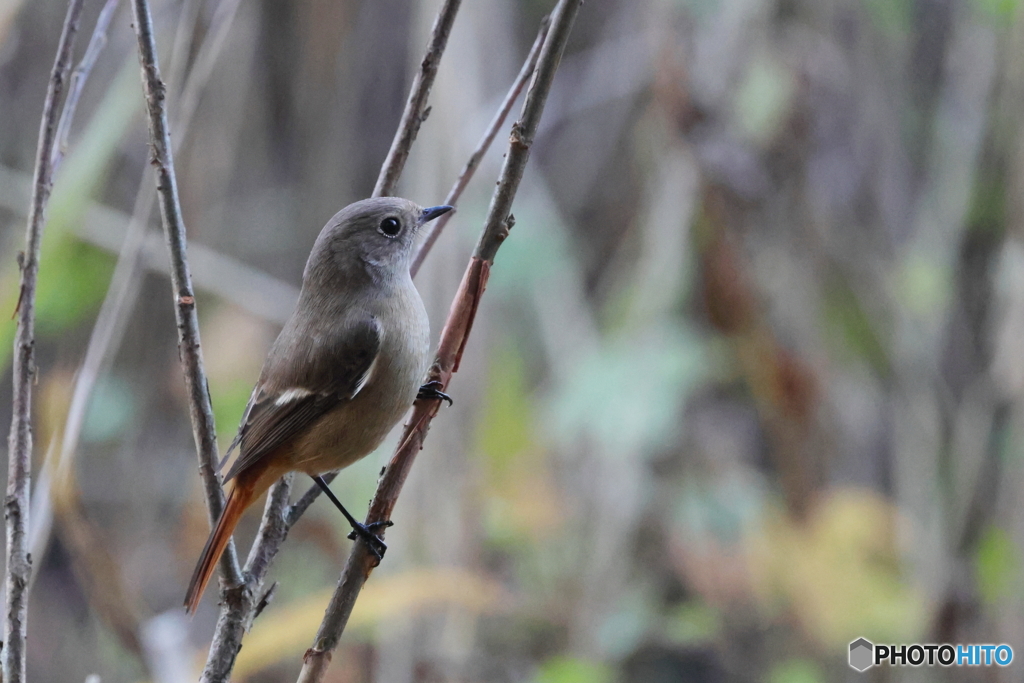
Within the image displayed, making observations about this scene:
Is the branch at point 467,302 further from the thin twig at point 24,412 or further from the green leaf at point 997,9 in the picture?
the green leaf at point 997,9

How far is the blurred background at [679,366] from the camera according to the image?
130 inches

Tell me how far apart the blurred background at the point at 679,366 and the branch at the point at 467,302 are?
155 centimetres

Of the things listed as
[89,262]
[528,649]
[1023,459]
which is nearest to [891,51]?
[1023,459]

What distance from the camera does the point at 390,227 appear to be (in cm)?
220

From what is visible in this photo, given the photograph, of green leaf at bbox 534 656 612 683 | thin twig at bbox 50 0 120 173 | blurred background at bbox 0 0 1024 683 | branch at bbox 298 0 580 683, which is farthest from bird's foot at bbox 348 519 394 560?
green leaf at bbox 534 656 612 683

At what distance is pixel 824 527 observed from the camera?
357cm

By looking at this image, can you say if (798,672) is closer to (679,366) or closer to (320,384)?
(679,366)

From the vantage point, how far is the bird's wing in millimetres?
2047

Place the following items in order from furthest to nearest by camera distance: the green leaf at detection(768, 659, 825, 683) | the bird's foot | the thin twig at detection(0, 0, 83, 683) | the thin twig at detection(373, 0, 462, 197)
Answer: the green leaf at detection(768, 659, 825, 683) < the thin twig at detection(373, 0, 462, 197) < the bird's foot < the thin twig at detection(0, 0, 83, 683)

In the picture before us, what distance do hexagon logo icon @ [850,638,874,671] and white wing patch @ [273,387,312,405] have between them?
7.82 ft

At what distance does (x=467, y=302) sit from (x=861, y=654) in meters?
2.73

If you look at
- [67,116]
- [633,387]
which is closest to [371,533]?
[67,116]

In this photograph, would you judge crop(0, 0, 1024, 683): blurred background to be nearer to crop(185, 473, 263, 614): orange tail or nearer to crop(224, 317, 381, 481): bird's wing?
crop(224, 317, 381, 481): bird's wing

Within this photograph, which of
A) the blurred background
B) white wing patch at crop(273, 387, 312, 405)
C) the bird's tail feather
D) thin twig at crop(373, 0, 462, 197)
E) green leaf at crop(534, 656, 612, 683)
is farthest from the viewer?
the blurred background
